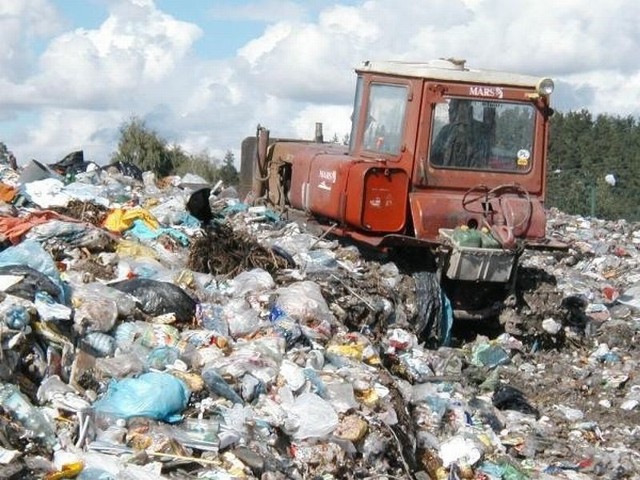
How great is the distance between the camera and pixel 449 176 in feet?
28.2

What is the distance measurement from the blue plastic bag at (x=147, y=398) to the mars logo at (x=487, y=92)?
4015 millimetres

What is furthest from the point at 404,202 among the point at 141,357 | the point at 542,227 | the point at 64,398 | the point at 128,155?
the point at 128,155

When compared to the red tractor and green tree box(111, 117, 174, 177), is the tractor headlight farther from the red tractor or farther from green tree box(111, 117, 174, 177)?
green tree box(111, 117, 174, 177)

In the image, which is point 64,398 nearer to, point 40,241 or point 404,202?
point 40,241

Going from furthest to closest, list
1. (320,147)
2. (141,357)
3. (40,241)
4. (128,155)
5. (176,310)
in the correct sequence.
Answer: (128,155) → (320,147) → (40,241) → (176,310) → (141,357)

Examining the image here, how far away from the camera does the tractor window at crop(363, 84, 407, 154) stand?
8.66 metres

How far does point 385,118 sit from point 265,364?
3.27 metres

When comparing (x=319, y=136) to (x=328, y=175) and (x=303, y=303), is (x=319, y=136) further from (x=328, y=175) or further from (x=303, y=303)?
(x=303, y=303)

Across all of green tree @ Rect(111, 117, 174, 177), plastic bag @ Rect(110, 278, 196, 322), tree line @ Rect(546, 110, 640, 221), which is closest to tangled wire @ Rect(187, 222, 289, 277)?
plastic bag @ Rect(110, 278, 196, 322)

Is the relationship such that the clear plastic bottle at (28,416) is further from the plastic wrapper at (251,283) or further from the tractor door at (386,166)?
the tractor door at (386,166)

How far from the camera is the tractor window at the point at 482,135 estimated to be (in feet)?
28.2

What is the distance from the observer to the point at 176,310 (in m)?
6.96

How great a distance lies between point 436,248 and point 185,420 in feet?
11.2

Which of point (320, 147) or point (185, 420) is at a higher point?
point (320, 147)
